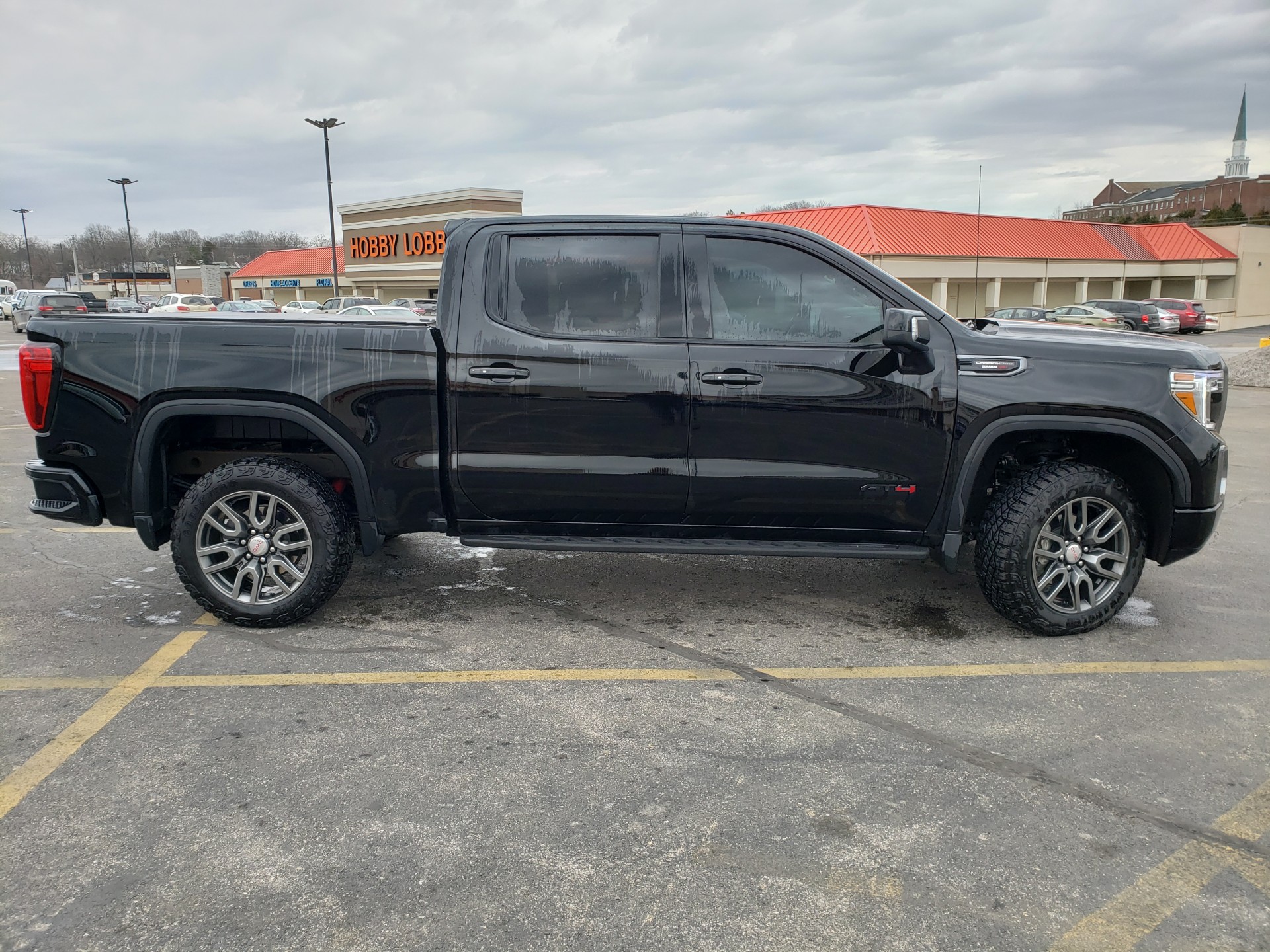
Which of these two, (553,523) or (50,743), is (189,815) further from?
(553,523)

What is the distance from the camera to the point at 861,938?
93.3 inches

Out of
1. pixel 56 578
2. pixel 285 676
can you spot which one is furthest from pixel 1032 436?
pixel 56 578

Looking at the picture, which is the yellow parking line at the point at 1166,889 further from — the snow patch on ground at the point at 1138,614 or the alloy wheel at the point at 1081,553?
the snow patch on ground at the point at 1138,614

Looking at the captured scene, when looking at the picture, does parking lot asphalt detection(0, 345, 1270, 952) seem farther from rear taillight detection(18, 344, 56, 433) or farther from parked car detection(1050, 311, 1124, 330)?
parked car detection(1050, 311, 1124, 330)

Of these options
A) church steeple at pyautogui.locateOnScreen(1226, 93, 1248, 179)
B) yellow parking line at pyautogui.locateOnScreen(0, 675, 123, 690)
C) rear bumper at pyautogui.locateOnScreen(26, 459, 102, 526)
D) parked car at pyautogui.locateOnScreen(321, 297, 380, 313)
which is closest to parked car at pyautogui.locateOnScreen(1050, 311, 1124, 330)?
parked car at pyautogui.locateOnScreen(321, 297, 380, 313)

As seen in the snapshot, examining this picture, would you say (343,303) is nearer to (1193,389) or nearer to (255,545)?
(255,545)

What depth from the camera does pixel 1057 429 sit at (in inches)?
171

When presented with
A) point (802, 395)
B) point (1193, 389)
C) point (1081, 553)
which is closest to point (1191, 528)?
point (1081, 553)

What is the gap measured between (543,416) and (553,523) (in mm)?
559

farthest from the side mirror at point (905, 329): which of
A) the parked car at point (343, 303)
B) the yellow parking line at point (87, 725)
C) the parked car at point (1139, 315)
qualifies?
the parked car at point (1139, 315)

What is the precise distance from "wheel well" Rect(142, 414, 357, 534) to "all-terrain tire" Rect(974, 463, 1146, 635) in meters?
3.20

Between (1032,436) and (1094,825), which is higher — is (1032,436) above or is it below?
above

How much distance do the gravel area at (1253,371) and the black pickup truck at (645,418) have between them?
15834 millimetres

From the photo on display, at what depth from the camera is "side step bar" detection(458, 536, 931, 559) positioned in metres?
4.43
